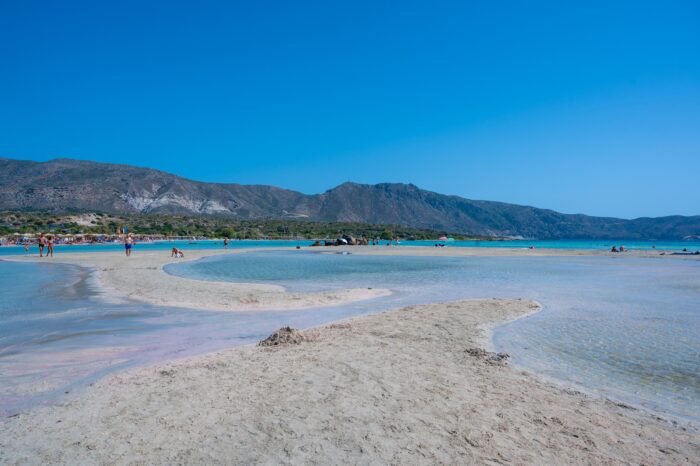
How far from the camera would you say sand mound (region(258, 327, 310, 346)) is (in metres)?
8.38

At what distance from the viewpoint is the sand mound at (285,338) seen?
838 centimetres

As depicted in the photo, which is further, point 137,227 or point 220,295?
point 137,227

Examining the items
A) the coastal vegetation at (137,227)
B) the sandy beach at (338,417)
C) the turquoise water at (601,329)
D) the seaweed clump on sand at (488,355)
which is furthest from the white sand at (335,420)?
the coastal vegetation at (137,227)

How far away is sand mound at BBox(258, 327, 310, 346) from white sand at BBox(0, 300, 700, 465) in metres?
0.85

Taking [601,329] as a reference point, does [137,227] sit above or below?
above

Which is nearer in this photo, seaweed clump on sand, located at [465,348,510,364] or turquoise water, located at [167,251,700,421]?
turquoise water, located at [167,251,700,421]

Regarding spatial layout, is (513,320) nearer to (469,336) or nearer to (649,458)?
(469,336)

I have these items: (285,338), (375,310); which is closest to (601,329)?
(375,310)

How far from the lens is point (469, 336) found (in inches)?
377

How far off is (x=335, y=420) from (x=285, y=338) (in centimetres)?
367

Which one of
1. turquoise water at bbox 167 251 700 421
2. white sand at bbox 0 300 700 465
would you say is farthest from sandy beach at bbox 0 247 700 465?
turquoise water at bbox 167 251 700 421

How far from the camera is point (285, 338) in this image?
27.8 feet

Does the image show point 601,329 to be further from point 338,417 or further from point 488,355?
point 338,417

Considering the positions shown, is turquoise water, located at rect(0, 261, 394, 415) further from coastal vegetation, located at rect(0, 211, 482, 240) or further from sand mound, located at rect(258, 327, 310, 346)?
coastal vegetation, located at rect(0, 211, 482, 240)
